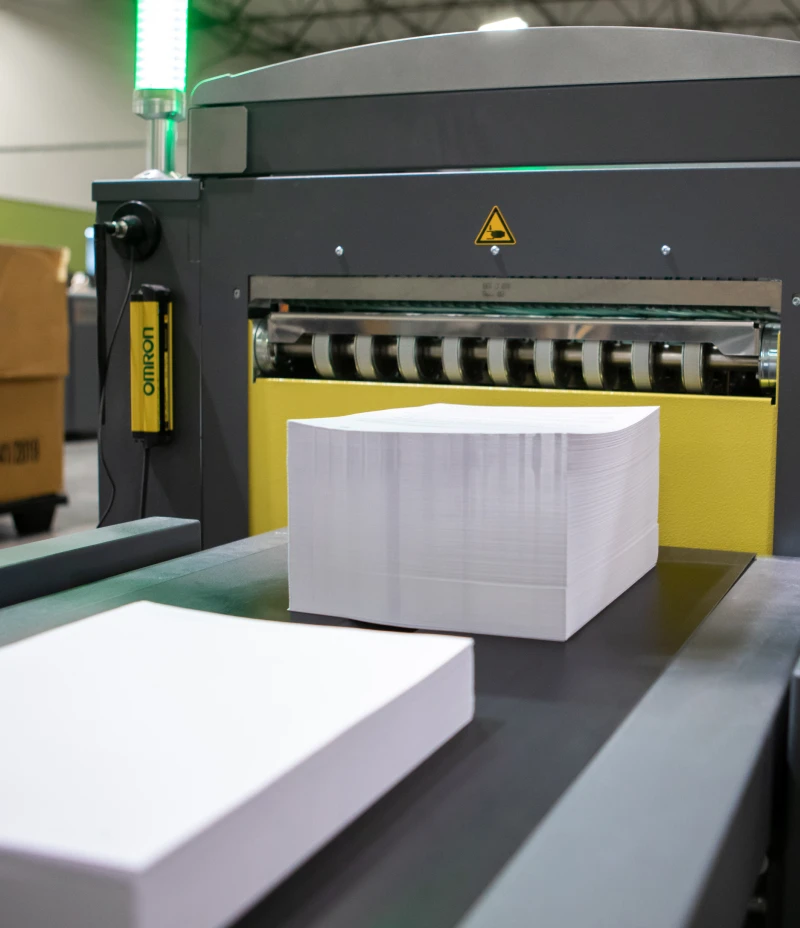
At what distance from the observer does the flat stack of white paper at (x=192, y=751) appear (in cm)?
41

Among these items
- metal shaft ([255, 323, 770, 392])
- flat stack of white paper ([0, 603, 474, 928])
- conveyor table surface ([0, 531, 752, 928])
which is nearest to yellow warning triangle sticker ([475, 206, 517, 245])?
metal shaft ([255, 323, 770, 392])

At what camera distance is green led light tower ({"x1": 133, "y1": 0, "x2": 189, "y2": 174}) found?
68.7 inches

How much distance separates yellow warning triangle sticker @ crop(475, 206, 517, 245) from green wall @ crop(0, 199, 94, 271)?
772 cm

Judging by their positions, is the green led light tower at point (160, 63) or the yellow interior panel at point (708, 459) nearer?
the yellow interior panel at point (708, 459)

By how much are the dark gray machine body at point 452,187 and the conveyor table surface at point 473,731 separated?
0.38m

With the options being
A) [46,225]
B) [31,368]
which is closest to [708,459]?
[31,368]

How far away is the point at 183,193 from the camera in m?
1.53

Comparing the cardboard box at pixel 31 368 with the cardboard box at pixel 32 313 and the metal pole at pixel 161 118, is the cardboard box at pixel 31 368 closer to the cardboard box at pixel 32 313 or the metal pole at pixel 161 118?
the cardboard box at pixel 32 313

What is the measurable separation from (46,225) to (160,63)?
7.70 m

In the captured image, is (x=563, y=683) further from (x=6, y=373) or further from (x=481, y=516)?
(x=6, y=373)

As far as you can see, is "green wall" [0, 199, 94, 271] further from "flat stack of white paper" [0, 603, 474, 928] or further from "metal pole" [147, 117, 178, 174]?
"flat stack of white paper" [0, 603, 474, 928]

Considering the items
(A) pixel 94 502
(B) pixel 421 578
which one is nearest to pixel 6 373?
(A) pixel 94 502

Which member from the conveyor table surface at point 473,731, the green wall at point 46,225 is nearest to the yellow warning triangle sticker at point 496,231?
the conveyor table surface at point 473,731

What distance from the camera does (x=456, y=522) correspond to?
871 millimetres
